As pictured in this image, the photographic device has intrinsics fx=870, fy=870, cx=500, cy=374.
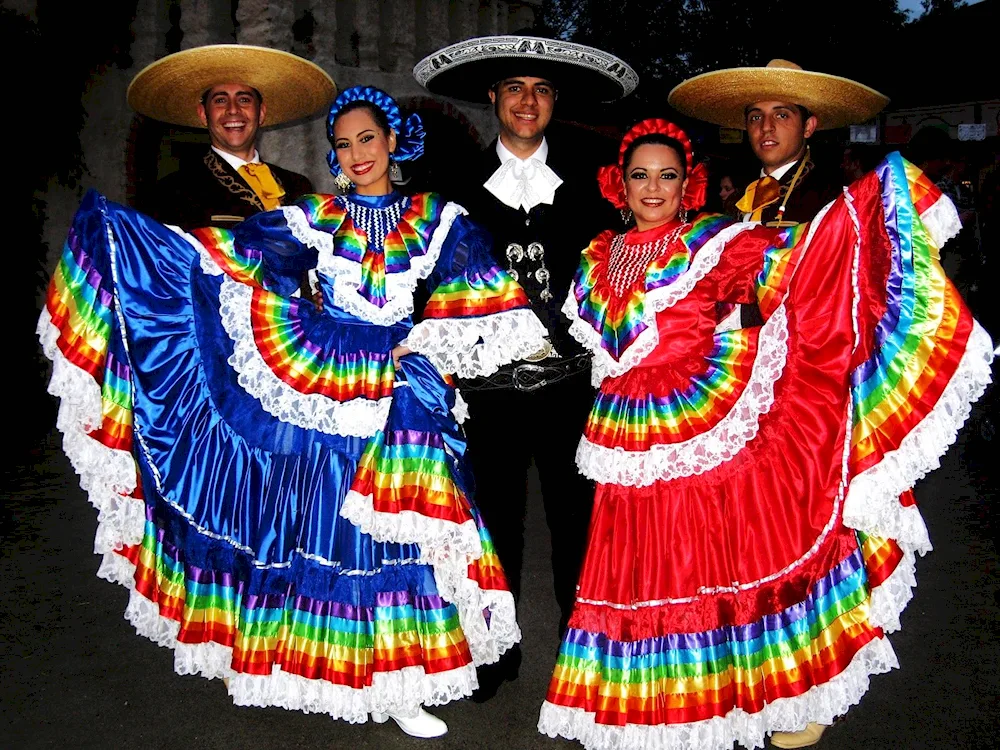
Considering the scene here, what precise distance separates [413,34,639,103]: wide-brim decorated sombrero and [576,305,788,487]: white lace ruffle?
120 centimetres

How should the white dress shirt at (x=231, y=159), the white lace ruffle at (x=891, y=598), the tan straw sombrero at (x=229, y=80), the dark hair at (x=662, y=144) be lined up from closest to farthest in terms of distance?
1. the white lace ruffle at (x=891, y=598)
2. the dark hair at (x=662, y=144)
3. the tan straw sombrero at (x=229, y=80)
4. the white dress shirt at (x=231, y=159)

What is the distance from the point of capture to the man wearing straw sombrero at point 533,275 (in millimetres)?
3000

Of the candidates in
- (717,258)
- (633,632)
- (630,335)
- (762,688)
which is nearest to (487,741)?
(633,632)

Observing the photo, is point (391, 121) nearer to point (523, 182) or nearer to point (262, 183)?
point (523, 182)

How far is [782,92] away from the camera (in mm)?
3309

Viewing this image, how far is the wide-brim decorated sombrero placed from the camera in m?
3.02

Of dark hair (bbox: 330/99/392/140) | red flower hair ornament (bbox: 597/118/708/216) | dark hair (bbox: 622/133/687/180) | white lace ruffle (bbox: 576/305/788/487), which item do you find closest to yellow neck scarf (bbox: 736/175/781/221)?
red flower hair ornament (bbox: 597/118/708/216)

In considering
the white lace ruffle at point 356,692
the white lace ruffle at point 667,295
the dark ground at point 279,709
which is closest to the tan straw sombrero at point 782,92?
the white lace ruffle at point 667,295

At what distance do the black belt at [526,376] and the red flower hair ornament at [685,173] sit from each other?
567 millimetres

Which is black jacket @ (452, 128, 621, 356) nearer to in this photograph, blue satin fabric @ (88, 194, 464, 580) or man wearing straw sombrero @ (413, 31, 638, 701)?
man wearing straw sombrero @ (413, 31, 638, 701)

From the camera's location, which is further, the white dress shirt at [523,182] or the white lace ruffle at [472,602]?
the white dress shirt at [523,182]

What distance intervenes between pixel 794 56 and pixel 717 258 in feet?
59.8

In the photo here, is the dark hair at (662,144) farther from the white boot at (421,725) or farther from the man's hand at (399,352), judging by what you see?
the white boot at (421,725)

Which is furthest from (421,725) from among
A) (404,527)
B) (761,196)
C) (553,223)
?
(761,196)
